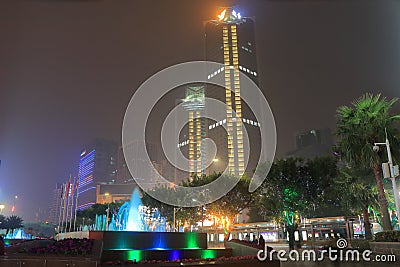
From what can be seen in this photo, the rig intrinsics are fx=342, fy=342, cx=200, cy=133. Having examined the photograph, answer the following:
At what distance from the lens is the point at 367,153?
73.7 ft

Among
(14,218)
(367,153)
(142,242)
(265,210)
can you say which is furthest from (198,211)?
(14,218)

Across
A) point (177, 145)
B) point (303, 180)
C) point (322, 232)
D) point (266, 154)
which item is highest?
point (177, 145)

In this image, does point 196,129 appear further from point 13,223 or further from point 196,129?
point 13,223

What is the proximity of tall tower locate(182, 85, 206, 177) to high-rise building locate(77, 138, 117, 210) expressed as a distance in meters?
57.4

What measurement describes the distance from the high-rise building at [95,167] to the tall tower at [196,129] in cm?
5742

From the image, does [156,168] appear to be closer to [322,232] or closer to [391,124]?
[322,232]

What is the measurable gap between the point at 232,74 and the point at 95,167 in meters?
98.2

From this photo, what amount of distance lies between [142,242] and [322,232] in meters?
42.7

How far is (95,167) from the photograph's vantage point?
184m

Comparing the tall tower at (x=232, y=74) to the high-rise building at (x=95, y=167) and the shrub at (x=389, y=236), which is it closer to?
the high-rise building at (x=95, y=167)

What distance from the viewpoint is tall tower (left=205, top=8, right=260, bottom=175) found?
116m

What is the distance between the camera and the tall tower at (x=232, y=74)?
115812 millimetres

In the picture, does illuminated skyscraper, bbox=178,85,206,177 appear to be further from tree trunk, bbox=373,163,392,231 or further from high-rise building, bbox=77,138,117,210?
tree trunk, bbox=373,163,392,231

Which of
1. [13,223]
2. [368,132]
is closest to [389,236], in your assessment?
[368,132]
